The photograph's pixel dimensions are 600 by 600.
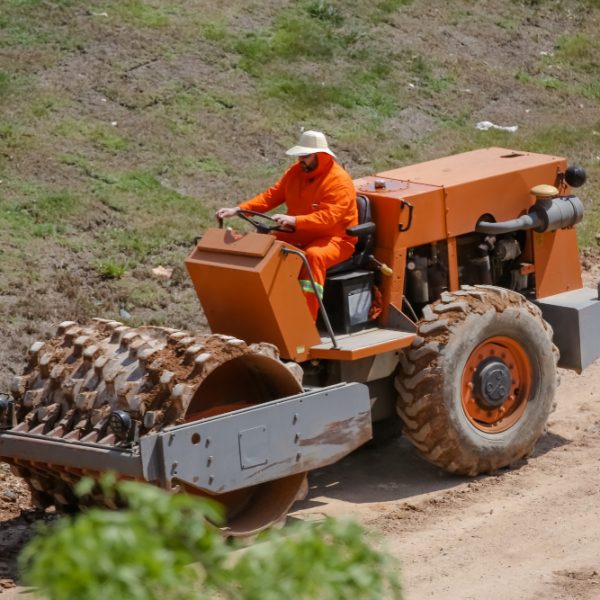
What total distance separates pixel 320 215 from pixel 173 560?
5641 mm

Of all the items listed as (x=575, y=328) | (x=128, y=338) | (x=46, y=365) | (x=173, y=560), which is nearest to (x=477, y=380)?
(x=575, y=328)

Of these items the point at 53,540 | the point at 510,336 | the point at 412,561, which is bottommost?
the point at 412,561

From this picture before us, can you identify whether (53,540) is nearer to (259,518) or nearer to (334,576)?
(334,576)

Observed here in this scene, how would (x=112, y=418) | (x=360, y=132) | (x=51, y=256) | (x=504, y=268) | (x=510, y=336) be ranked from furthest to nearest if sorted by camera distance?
(x=360, y=132), (x=51, y=256), (x=504, y=268), (x=510, y=336), (x=112, y=418)

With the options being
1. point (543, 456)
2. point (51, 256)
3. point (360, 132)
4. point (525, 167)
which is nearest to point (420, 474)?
point (543, 456)

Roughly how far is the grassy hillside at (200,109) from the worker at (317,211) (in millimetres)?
2823

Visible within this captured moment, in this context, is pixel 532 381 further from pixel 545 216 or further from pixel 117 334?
pixel 117 334

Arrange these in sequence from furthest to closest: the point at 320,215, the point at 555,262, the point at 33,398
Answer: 1. the point at 555,262
2. the point at 320,215
3. the point at 33,398

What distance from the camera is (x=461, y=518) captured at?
850cm

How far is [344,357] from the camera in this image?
337 inches

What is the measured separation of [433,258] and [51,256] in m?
4.18

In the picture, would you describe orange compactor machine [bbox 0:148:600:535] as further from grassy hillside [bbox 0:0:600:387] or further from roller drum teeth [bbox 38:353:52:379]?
grassy hillside [bbox 0:0:600:387]

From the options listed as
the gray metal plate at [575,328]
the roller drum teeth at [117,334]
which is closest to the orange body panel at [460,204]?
the gray metal plate at [575,328]

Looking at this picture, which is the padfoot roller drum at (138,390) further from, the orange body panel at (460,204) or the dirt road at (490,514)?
the orange body panel at (460,204)
